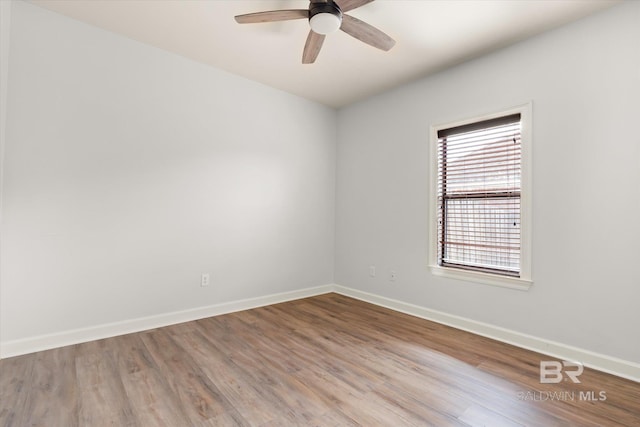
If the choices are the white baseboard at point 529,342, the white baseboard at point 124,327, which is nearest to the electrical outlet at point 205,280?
the white baseboard at point 124,327

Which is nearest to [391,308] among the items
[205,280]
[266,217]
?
[266,217]

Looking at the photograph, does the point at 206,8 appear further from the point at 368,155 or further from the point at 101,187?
the point at 368,155

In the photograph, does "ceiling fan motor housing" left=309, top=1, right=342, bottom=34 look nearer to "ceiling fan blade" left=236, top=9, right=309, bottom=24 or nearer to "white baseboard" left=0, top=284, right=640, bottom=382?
"ceiling fan blade" left=236, top=9, right=309, bottom=24

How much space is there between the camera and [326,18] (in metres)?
2.02

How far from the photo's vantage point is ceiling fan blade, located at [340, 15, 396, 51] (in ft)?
7.01

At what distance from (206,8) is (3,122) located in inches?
68.6

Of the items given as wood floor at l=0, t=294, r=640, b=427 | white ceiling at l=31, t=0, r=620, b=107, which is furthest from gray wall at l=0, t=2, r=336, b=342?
wood floor at l=0, t=294, r=640, b=427

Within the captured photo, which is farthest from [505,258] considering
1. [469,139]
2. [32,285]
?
[32,285]

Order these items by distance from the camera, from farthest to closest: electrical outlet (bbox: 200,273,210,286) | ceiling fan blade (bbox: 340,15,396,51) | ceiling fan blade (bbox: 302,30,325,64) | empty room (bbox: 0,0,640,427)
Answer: electrical outlet (bbox: 200,273,210,286) → ceiling fan blade (bbox: 302,30,325,64) → ceiling fan blade (bbox: 340,15,396,51) → empty room (bbox: 0,0,640,427)

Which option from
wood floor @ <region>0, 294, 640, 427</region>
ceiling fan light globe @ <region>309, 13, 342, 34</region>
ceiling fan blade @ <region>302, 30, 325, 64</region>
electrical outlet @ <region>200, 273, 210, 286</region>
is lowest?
wood floor @ <region>0, 294, 640, 427</region>

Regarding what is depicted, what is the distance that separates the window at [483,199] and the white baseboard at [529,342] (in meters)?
0.43

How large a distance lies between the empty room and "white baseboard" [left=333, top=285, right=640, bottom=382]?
1 centimetres

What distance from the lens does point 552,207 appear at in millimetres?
2498

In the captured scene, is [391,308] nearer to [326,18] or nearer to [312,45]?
[312,45]
